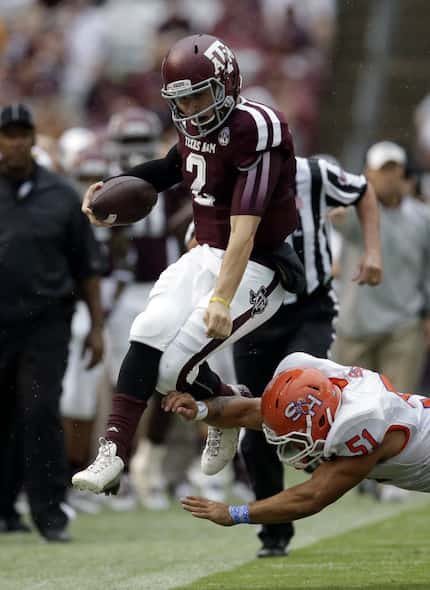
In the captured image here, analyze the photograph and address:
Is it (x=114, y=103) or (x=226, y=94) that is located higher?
(x=226, y=94)

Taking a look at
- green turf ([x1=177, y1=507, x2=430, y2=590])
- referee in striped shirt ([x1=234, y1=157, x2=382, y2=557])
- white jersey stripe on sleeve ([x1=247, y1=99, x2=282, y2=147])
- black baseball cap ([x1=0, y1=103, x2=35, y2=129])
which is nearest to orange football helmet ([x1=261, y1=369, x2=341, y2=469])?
green turf ([x1=177, y1=507, x2=430, y2=590])

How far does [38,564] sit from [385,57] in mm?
9277

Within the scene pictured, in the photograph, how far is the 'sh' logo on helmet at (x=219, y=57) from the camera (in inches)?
214

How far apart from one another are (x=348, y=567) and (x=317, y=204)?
5.31 ft

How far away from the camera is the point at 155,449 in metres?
9.70

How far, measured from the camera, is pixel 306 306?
6645 millimetres

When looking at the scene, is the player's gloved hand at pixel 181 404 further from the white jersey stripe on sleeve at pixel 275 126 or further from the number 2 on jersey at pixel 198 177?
the white jersey stripe on sleeve at pixel 275 126

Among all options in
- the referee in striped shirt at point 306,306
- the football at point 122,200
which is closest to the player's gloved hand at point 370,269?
the referee in striped shirt at point 306,306

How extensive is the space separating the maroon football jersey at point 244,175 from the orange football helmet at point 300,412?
0.66m

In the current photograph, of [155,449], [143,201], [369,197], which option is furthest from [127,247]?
[143,201]

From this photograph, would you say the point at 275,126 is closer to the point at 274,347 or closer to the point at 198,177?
the point at 198,177

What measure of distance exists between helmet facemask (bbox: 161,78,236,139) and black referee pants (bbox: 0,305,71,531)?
247 centimetres

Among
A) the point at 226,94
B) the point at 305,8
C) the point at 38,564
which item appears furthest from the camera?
the point at 305,8

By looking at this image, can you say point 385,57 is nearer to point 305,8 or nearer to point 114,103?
point 305,8
